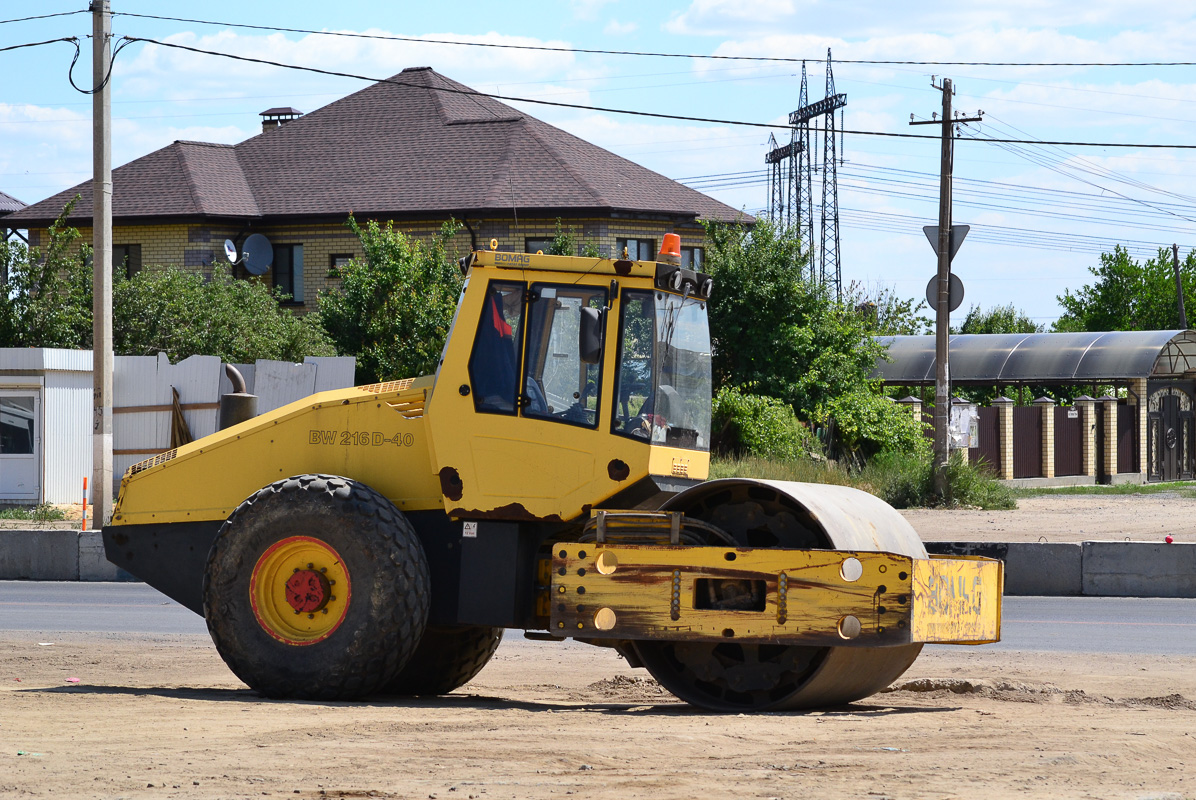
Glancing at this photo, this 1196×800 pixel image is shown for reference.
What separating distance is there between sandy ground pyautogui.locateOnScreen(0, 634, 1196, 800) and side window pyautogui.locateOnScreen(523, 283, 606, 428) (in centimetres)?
176

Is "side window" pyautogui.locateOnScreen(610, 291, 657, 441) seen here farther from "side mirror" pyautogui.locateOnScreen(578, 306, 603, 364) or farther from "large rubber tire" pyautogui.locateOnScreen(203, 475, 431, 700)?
"large rubber tire" pyautogui.locateOnScreen(203, 475, 431, 700)

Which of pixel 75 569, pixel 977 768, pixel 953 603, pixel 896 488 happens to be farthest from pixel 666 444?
pixel 896 488

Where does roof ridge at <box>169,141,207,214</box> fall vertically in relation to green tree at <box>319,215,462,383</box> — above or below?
above

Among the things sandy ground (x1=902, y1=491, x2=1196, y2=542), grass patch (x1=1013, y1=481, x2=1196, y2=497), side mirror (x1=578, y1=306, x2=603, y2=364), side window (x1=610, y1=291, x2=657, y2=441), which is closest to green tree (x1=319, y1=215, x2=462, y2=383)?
sandy ground (x1=902, y1=491, x2=1196, y2=542)

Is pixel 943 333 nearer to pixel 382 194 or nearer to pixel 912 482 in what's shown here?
pixel 912 482

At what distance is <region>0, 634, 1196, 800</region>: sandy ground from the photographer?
561cm

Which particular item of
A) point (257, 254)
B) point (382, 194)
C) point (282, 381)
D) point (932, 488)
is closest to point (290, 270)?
point (257, 254)

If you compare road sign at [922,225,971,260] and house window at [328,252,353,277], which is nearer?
road sign at [922,225,971,260]

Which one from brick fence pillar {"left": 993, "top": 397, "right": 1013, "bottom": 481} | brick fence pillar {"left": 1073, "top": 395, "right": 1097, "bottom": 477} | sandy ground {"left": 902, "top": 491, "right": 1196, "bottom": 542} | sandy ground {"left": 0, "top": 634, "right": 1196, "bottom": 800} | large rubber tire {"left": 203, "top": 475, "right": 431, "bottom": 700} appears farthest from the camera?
brick fence pillar {"left": 1073, "top": 395, "right": 1097, "bottom": 477}

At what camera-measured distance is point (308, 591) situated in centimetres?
823

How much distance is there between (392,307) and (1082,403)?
19.6 metres

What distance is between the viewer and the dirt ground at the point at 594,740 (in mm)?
5613

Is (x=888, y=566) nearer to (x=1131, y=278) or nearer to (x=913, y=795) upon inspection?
(x=913, y=795)

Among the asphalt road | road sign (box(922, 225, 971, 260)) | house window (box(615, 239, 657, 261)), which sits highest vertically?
house window (box(615, 239, 657, 261))
